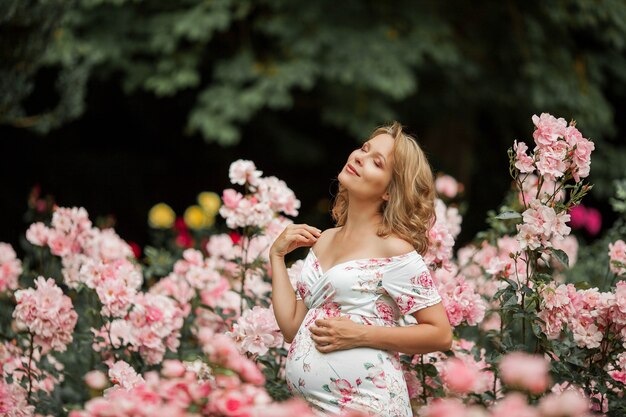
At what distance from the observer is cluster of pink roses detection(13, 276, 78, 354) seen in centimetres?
281

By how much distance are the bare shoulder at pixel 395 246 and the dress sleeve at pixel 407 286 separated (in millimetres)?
33

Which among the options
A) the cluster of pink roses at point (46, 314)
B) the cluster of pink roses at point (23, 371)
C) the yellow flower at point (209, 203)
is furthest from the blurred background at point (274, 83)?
the cluster of pink roses at point (46, 314)

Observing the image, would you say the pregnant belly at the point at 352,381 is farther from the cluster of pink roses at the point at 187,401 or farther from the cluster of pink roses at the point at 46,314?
the cluster of pink roses at the point at 46,314

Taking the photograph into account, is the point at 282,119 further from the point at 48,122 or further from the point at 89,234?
the point at 89,234

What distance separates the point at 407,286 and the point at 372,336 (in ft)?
0.58

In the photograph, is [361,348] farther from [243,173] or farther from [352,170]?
[243,173]

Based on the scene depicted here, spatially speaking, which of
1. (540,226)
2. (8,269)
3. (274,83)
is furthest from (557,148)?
(274,83)

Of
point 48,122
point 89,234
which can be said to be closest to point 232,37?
point 48,122

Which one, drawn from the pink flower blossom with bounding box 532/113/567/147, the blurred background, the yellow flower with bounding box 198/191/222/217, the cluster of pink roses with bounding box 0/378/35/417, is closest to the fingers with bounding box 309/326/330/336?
the pink flower blossom with bounding box 532/113/567/147

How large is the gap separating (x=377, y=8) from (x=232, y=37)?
4.90 ft

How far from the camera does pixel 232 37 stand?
26.1 feet

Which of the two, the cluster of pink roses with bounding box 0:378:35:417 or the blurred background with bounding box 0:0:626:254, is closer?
the cluster of pink roses with bounding box 0:378:35:417

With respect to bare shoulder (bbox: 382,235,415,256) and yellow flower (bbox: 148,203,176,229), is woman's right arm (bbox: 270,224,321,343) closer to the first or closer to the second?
bare shoulder (bbox: 382,235,415,256)

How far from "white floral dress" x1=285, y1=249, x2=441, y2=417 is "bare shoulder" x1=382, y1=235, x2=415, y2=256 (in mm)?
17
